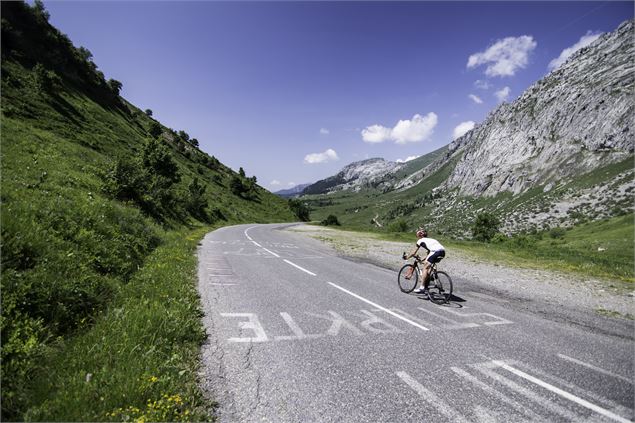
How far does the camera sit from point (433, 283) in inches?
391

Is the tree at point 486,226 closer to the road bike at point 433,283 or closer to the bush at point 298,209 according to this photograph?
the bush at point 298,209

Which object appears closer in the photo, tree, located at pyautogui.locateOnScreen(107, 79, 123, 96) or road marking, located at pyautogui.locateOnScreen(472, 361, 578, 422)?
road marking, located at pyautogui.locateOnScreen(472, 361, 578, 422)

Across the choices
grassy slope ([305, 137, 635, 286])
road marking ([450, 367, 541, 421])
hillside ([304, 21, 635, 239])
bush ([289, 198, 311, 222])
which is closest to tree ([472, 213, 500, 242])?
grassy slope ([305, 137, 635, 286])

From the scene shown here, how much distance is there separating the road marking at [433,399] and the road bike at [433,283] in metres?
5.27

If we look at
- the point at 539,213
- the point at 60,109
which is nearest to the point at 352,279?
the point at 60,109

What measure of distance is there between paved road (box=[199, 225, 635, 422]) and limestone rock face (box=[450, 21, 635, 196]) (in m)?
155

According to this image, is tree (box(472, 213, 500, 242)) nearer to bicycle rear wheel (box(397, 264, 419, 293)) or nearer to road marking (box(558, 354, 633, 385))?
bicycle rear wheel (box(397, 264, 419, 293))

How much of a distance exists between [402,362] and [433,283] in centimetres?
516

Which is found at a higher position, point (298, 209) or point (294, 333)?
point (298, 209)

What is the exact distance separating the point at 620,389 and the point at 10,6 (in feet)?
239

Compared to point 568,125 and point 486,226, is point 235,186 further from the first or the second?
point 568,125

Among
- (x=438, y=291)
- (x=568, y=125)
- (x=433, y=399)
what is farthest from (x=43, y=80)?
(x=568, y=125)

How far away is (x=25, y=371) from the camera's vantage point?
383 cm

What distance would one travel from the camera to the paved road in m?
4.07
